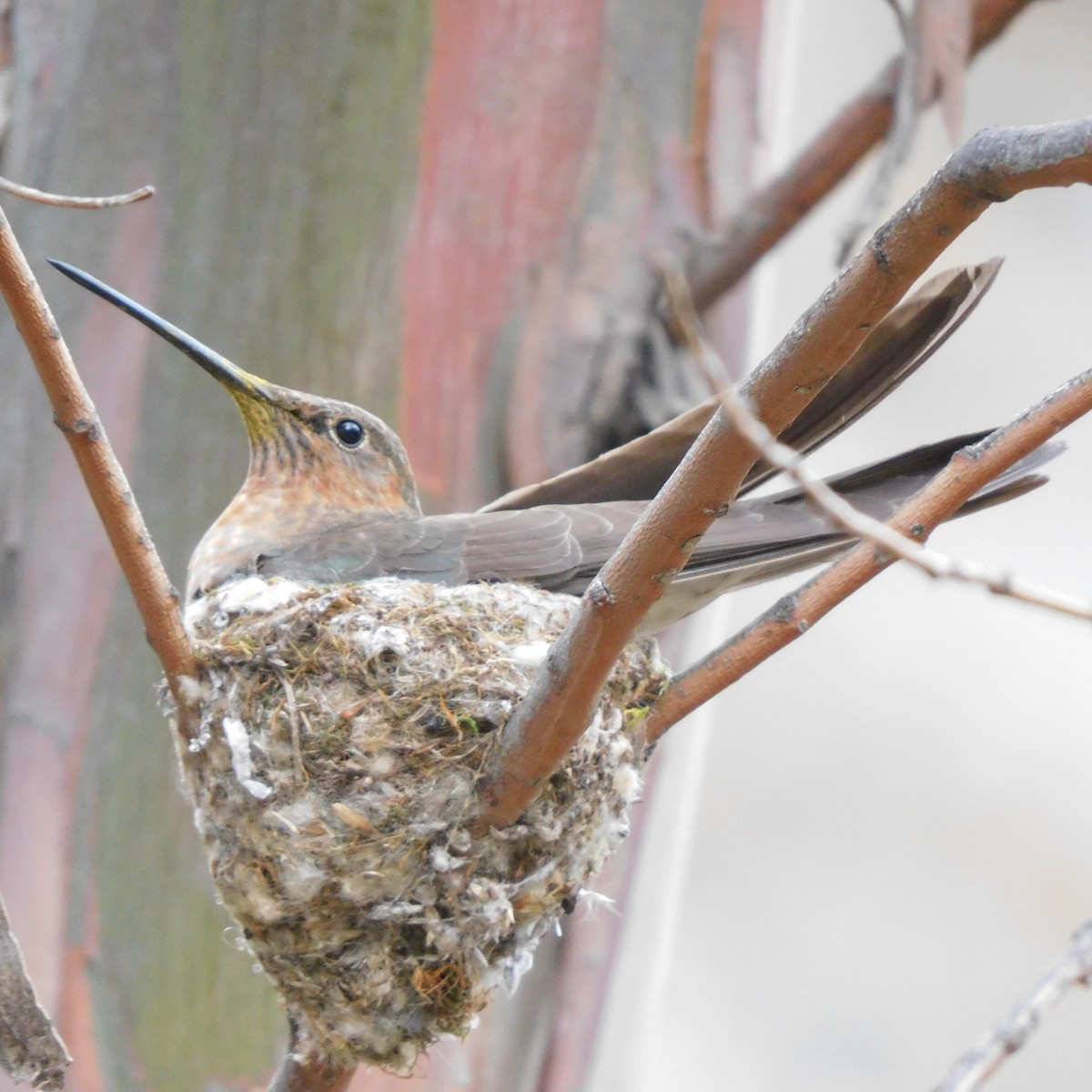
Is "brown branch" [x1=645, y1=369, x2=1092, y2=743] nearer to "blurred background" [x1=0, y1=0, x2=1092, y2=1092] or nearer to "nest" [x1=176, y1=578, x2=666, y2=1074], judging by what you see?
"nest" [x1=176, y1=578, x2=666, y2=1074]

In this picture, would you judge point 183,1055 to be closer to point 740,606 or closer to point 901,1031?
point 740,606

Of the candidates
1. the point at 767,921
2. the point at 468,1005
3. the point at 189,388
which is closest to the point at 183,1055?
the point at 468,1005

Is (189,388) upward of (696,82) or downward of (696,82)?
downward

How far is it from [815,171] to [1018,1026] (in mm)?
2196

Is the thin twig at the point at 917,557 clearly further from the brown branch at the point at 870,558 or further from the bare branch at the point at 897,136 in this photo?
the bare branch at the point at 897,136

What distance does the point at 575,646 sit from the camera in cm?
165

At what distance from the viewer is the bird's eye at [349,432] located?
3.23 metres

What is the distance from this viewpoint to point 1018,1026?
1.54 meters

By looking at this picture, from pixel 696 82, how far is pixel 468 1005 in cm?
265

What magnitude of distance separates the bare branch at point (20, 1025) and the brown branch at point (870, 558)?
1036mm

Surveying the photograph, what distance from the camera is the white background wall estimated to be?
29.4 feet

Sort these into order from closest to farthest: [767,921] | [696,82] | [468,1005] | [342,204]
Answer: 1. [468,1005]
2. [342,204]
3. [696,82]
4. [767,921]

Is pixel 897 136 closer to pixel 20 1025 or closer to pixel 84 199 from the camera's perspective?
pixel 84 199

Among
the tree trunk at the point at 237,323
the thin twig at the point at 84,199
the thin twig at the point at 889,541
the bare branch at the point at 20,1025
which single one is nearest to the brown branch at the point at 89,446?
the thin twig at the point at 84,199
